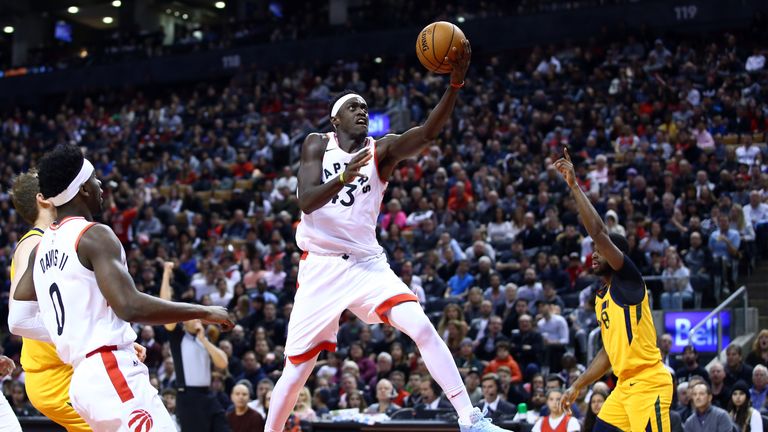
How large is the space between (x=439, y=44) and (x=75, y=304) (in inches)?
109

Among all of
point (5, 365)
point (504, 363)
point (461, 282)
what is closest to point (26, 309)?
point (5, 365)

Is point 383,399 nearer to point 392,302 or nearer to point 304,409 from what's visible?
point 304,409

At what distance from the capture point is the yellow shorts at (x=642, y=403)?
22.5 feet

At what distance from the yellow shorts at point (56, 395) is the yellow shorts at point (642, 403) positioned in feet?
11.5

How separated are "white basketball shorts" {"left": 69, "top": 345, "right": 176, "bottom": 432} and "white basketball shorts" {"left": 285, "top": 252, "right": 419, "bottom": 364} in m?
1.71

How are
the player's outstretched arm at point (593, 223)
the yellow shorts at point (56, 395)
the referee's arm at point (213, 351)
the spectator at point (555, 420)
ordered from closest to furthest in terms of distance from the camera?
the yellow shorts at point (56, 395), the player's outstretched arm at point (593, 223), the spectator at point (555, 420), the referee's arm at point (213, 351)

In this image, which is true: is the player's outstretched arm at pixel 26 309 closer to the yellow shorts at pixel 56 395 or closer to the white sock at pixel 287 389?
the yellow shorts at pixel 56 395

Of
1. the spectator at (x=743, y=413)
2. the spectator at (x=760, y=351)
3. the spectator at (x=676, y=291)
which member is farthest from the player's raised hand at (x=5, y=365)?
the spectator at (x=676, y=291)

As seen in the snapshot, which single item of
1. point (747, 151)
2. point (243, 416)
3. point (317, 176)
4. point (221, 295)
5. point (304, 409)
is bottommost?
point (304, 409)

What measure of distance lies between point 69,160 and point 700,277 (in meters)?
10.6

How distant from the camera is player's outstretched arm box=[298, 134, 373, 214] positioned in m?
5.74

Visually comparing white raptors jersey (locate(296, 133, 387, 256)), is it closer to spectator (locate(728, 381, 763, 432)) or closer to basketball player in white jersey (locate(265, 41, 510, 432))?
basketball player in white jersey (locate(265, 41, 510, 432))

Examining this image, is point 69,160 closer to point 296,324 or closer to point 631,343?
point 296,324

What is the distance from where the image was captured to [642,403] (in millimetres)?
6914
